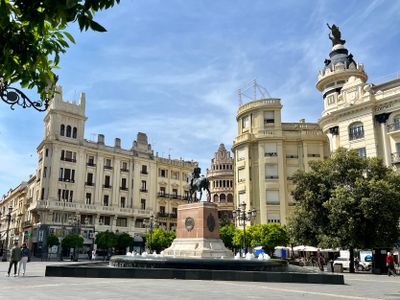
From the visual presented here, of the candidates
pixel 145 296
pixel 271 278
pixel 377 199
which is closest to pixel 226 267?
pixel 271 278

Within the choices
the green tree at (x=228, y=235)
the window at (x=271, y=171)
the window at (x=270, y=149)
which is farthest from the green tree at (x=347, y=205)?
the window at (x=270, y=149)

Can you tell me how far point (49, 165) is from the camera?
5441 cm

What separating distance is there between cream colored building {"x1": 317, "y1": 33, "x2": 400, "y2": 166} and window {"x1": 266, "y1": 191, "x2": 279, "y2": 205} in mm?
11183

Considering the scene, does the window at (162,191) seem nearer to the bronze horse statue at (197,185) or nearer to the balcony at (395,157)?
the balcony at (395,157)

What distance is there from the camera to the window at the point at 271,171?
4828 cm

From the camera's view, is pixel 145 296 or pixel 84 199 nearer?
pixel 145 296

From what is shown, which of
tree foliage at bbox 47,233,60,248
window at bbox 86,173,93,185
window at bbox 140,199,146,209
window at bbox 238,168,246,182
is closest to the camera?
tree foliage at bbox 47,233,60,248

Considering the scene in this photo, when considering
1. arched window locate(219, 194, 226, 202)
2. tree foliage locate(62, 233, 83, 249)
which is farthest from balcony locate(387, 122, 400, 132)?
arched window locate(219, 194, 226, 202)

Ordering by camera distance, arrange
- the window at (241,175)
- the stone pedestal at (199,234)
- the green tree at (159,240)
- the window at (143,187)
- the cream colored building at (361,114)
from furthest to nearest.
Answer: the window at (143,187) → the window at (241,175) → the green tree at (159,240) → the cream colored building at (361,114) → the stone pedestal at (199,234)

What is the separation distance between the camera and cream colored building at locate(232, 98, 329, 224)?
47.5m

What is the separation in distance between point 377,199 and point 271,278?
11.8 m

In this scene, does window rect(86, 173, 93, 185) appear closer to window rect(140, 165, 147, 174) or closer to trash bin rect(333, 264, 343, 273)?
window rect(140, 165, 147, 174)

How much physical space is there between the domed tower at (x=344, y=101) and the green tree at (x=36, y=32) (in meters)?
34.1

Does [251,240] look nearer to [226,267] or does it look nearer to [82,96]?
[226,267]
